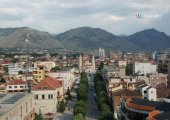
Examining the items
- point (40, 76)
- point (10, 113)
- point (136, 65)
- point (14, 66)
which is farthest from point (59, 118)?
point (14, 66)

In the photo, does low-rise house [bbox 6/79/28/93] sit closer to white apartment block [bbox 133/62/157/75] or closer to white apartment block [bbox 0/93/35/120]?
white apartment block [bbox 0/93/35/120]

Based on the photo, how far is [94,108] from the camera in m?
53.8

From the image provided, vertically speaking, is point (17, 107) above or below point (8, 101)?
below

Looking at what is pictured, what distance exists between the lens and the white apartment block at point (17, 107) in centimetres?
3231

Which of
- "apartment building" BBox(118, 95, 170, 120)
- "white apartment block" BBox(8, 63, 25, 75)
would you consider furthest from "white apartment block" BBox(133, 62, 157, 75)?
"apartment building" BBox(118, 95, 170, 120)

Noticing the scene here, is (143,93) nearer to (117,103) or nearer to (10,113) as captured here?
(117,103)

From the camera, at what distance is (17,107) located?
1366 inches

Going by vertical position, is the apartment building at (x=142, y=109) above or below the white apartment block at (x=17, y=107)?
above

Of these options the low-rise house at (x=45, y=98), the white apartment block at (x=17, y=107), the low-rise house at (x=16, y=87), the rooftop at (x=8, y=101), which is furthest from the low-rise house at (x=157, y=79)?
the rooftop at (x=8, y=101)

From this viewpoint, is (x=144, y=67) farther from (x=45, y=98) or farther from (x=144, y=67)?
(x=45, y=98)

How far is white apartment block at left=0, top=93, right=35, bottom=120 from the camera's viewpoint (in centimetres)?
3231

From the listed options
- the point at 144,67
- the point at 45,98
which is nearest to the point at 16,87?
the point at 45,98

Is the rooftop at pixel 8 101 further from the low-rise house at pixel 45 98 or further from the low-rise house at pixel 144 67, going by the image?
the low-rise house at pixel 144 67

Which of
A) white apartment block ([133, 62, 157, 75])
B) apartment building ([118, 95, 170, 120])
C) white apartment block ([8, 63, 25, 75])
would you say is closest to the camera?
apartment building ([118, 95, 170, 120])
